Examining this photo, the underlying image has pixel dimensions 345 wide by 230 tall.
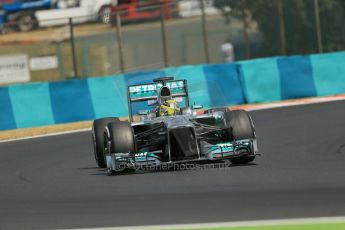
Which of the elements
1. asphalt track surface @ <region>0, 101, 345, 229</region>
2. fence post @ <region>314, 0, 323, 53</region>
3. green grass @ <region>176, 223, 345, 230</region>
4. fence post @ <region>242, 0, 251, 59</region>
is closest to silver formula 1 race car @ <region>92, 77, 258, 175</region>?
asphalt track surface @ <region>0, 101, 345, 229</region>

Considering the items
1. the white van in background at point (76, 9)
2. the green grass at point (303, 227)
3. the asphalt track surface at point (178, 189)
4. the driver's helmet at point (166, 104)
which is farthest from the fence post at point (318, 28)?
the green grass at point (303, 227)

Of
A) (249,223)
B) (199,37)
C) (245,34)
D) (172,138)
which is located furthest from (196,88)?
(249,223)

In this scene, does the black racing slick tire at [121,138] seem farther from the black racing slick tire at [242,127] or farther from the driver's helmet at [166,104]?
the black racing slick tire at [242,127]

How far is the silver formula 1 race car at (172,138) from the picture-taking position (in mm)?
12781

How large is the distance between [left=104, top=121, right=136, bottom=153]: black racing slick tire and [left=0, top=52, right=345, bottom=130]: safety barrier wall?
10.6 meters

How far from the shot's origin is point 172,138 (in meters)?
12.7

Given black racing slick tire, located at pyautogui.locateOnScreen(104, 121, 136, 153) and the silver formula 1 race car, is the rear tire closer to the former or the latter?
the silver formula 1 race car

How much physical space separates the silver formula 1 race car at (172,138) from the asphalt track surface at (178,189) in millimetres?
224

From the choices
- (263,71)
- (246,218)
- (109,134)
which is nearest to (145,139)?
(109,134)

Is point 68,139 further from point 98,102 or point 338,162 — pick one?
point 338,162

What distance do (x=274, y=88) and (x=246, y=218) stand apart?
672 inches

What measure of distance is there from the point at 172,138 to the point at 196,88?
12210mm

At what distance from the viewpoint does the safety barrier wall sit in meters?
23.5

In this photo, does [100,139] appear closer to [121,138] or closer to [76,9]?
[121,138]
